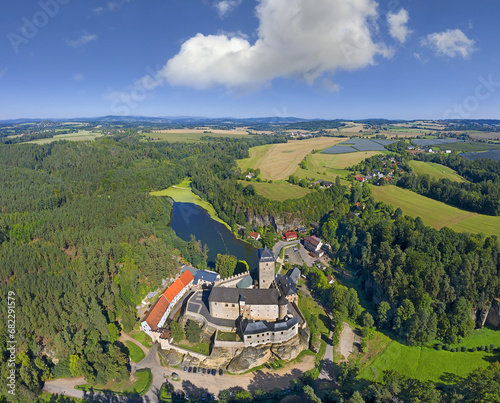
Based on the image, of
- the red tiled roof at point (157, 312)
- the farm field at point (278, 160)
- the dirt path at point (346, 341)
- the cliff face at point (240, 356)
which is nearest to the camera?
the cliff face at point (240, 356)

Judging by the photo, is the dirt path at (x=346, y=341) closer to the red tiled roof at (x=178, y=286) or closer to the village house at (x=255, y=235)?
the red tiled roof at (x=178, y=286)

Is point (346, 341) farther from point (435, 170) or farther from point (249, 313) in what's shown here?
point (435, 170)

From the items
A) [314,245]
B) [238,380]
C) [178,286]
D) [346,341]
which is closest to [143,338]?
[178,286]

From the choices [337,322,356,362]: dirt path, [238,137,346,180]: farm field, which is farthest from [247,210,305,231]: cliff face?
[238,137,346,180]: farm field

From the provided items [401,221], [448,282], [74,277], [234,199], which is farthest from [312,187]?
[74,277]

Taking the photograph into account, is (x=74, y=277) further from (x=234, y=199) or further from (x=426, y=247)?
(x=426, y=247)

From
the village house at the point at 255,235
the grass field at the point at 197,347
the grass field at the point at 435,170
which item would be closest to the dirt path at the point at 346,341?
the grass field at the point at 197,347

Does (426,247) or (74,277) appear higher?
(426,247)
